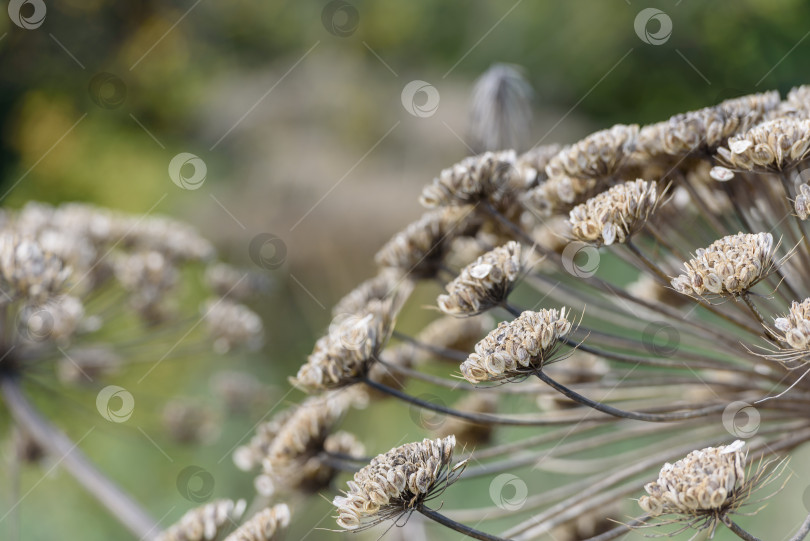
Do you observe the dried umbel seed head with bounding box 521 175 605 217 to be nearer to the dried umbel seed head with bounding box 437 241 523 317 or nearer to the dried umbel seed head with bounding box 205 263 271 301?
the dried umbel seed head with bounding box 437 241 523 317

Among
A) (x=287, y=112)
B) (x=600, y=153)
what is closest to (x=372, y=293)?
(x=600, y=153)

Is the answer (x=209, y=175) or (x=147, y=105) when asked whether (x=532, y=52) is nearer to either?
(x=209, y=175)

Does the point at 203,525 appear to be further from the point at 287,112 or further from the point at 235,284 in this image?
the point at 287,112

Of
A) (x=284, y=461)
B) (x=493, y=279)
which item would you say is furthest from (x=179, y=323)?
(x=493, y=279)

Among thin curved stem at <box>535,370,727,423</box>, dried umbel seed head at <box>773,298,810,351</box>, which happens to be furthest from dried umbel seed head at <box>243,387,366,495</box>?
dried umbel seed head at <box>773,298,810,351</box>

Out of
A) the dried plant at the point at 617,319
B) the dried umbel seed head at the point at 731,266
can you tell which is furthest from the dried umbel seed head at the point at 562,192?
the dried umbel seed head at the point at 731,266

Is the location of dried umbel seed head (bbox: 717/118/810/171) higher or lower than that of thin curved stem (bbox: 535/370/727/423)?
higher
